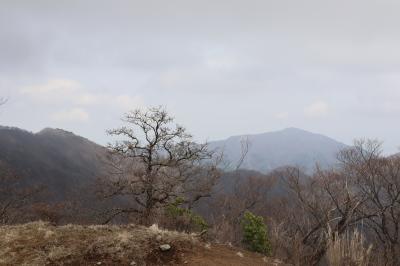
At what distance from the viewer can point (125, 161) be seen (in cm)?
2494

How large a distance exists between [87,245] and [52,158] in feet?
500

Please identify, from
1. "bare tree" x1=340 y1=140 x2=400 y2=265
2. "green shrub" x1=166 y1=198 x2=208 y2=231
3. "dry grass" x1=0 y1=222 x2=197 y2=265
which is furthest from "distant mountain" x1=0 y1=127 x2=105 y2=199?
"dry grass" x1=0 y1=222 x2=197 y2=265

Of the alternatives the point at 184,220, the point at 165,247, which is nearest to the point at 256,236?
the point at 184,220

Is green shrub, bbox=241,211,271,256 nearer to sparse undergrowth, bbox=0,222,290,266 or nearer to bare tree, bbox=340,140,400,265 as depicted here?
sparse undergrowth, bbox=0,222,290,266

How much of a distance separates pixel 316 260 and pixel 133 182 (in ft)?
38.5

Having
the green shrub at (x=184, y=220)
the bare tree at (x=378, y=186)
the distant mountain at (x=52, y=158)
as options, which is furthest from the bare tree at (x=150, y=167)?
the distant mountain at (x=52, y=158)

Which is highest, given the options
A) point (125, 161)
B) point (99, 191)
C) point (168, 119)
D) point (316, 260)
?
point (168, 119)

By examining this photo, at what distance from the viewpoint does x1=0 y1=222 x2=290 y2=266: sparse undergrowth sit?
9578mm

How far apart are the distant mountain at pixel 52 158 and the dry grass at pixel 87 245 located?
9442 centimetres

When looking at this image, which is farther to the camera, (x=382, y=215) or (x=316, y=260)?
(x=382, y=215)

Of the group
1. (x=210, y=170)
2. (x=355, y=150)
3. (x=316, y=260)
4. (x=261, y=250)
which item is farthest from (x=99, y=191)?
(x=355, y=150)

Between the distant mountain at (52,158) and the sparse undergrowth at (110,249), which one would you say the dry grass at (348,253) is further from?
the distant mountain at (52,158)

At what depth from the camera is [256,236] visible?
18828 mm

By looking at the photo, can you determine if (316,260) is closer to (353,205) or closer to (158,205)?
(353,205)
